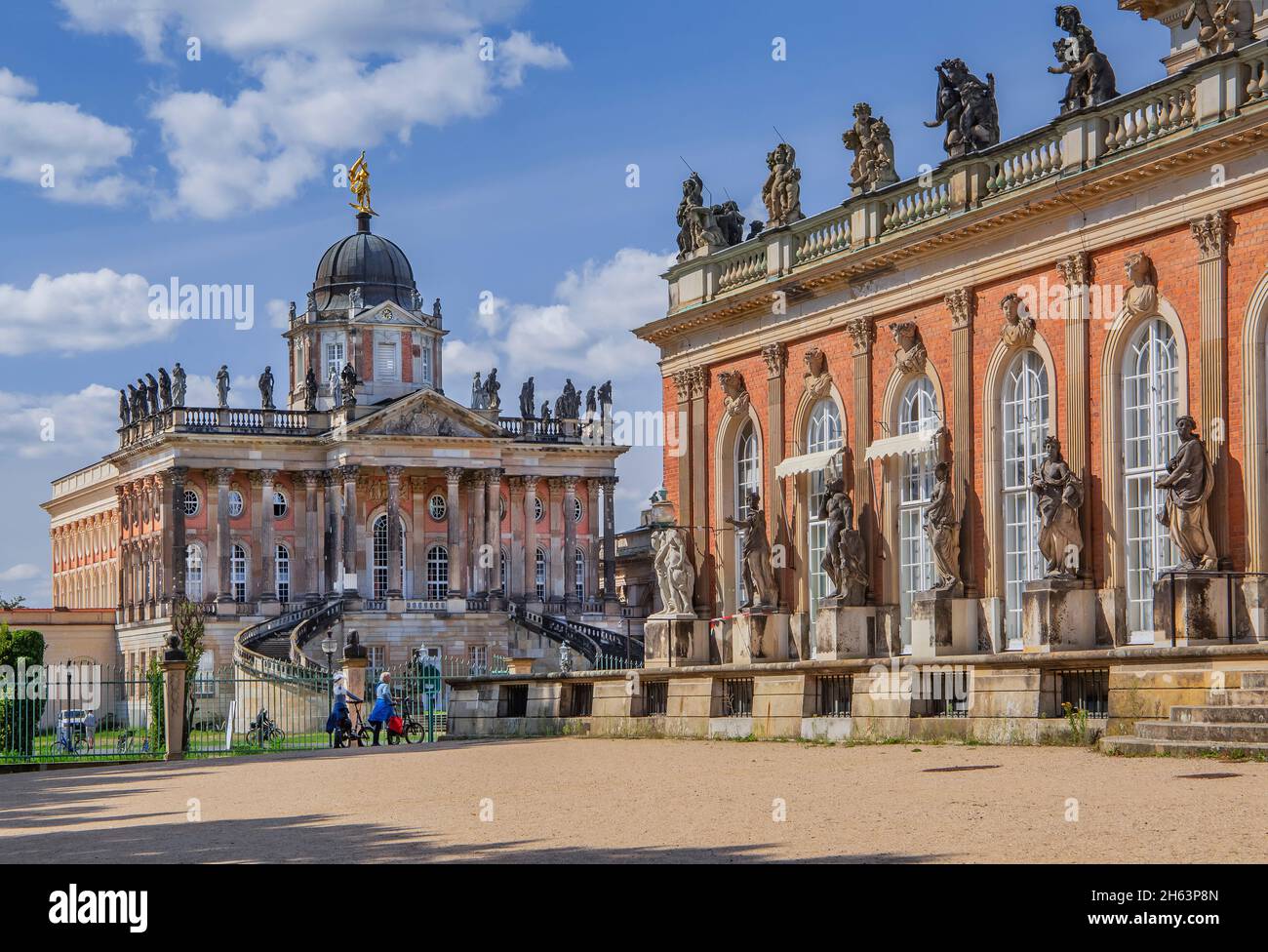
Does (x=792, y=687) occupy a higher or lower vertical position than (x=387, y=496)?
lower

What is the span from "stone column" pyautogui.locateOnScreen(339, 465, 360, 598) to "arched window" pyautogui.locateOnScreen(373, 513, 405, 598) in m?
1.34

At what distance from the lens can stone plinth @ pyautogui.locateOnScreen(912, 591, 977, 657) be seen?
3009 centimetres

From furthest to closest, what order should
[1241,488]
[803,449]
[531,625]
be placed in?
[531,625]
[803,449]
[1241,488]

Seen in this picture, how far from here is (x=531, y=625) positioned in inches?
3529

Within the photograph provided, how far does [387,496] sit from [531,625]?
8.67 m

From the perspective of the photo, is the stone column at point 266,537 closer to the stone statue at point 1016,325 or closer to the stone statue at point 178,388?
the stone statue at point 178,388

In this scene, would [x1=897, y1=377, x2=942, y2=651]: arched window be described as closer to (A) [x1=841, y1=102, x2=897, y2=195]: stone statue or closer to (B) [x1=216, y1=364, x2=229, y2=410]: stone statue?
(A) [x1=841, y1=102, x2=897, y2=195]: stone statue

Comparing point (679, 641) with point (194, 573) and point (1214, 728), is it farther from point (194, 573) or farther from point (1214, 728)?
point (194, 573)

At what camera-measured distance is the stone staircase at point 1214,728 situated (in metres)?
19.7

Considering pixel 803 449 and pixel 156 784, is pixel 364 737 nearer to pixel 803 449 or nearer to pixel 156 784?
pixel 803 449

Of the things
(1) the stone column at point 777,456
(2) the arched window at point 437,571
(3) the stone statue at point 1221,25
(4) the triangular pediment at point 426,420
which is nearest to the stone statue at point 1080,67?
(3) the stone statue at point 1221,25

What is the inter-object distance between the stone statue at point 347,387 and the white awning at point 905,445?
59889 mm
